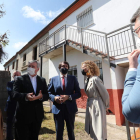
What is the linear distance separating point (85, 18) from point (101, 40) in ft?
8.53

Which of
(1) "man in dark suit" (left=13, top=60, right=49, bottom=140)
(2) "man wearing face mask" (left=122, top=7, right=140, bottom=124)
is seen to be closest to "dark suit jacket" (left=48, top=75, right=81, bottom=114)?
(1) "man in dark suit" (left=13, top=60, right=49, bottom=140)

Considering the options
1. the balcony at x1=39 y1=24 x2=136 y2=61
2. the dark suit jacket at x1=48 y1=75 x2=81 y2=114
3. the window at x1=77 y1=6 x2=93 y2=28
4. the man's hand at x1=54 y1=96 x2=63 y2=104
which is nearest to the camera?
the man's hand at x1=54 y1=96 x2=63 y2=104

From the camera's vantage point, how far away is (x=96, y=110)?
2211 millimetres

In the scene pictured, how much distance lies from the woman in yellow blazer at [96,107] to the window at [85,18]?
5460 mm

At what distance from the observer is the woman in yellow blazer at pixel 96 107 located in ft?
7.01

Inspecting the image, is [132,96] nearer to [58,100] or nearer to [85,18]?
[58,100]

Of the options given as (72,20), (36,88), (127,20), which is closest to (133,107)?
(36,88)

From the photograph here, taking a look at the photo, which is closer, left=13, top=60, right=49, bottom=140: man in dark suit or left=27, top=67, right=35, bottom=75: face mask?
left=13, top=60, right=49, bottom=140: man in dark suit

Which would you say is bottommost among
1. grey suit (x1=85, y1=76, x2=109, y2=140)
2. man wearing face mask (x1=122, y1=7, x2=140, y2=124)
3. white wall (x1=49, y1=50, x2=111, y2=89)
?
grey suit (x1=85, y1=76, x2=109, y2=140)

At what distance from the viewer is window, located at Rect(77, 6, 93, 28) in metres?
6.79

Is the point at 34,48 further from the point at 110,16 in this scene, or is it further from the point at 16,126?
the point at 16,126

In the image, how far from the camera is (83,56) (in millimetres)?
6770

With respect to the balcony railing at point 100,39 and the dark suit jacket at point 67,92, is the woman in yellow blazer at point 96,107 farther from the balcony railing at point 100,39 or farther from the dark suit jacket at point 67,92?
the balcony railing at point 100,39

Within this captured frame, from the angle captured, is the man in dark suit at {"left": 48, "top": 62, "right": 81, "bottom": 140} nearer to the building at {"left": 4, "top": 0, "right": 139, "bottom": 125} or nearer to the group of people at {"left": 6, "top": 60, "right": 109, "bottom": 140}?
the group of people at {"left": 6, "top": 60, "right": 109, "bottom": 140}
